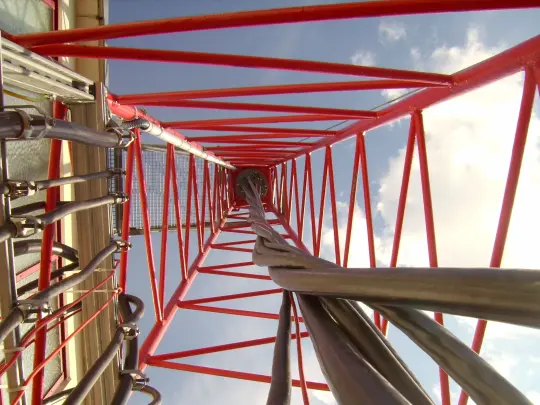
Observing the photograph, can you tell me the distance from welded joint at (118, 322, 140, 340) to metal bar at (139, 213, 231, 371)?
1.90 m

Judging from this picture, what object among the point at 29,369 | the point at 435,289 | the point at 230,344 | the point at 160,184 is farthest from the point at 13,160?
the point at 160,184

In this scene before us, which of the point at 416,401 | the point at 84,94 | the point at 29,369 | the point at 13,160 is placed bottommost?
the point at 29,369

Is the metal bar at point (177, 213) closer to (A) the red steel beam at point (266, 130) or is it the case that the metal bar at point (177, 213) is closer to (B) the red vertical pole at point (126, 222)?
(A) the red steel beam at point (266, 130)

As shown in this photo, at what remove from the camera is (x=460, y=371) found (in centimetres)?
151

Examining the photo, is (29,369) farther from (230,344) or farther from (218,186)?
(218,186)

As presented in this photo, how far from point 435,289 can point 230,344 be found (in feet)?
16.8

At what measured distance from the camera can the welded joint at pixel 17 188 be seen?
2467 mm

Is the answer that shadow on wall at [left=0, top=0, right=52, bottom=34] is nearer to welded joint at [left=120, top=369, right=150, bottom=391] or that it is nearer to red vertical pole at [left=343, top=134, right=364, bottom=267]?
welded joint at [left=120, top=369, right=150, bottom=391]

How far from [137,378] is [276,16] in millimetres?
3125

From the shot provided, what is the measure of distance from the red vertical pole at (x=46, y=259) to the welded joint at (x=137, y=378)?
0.59m

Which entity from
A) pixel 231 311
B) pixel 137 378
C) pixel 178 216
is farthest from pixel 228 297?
pixel 137 378

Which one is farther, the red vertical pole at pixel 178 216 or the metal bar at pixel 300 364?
the red vertical pole at pixel 178 216

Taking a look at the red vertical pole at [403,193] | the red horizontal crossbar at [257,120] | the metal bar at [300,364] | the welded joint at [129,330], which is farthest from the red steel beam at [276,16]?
the red horizontal crossbar at [257,120]

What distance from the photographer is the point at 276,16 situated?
2779mm
